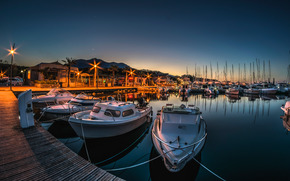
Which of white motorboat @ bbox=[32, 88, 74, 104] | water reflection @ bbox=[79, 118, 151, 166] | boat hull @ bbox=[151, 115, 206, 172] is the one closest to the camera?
boat hull @ bbox=[151, 115, 206, 172]

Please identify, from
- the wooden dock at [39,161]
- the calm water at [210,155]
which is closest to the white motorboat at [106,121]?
the calm water at [210,155]

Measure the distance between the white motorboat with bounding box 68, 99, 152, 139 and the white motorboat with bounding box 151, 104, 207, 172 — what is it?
2.49 meters

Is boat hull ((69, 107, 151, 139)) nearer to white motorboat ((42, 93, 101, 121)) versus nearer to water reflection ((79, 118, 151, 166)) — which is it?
water reflection ((79, 118, 151, 166))

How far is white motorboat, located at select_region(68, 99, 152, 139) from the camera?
8.77 m

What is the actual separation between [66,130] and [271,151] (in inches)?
626

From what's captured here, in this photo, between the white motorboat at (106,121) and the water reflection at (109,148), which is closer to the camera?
the water reflection at (109,148)

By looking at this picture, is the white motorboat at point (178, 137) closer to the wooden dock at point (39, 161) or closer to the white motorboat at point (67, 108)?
the wooden dock at point (39, 161)

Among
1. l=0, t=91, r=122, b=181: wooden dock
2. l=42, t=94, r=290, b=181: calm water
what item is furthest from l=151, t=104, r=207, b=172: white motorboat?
l=0, t=91, r=122, b=181: wooden dock

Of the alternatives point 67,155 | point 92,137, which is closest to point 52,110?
point 92,137

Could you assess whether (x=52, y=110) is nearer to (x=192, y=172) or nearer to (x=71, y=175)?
(x=71, y=175)

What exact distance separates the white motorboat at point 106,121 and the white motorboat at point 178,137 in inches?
98.1

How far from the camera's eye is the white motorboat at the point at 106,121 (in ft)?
28.8

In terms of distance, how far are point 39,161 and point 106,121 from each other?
4.46 m

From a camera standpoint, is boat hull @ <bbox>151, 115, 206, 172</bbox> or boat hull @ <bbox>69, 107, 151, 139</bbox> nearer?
boat hull @ <bbox>151, 115, 206, 172</bbox>
